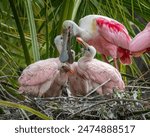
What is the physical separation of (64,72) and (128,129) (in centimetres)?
82

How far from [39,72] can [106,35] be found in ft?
2.07

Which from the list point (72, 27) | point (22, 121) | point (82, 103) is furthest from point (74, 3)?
point (22, 121)

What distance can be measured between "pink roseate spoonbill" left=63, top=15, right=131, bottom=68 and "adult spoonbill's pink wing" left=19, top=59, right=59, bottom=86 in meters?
0.38

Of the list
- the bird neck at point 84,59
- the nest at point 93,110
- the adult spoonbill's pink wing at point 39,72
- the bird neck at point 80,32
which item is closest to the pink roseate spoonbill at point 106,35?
the bird neck at point 80,32

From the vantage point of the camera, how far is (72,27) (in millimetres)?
3971

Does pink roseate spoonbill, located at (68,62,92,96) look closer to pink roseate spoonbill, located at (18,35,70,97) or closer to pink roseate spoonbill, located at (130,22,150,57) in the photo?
pink roseate spoonbill, located at (18,35,70,97)

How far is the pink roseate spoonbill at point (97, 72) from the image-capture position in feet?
12.4

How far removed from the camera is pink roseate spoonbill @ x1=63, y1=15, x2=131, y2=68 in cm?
413

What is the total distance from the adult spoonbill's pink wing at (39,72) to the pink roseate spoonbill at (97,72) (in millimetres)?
138

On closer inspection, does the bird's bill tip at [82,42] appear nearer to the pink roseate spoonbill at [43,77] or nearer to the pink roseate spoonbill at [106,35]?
the pink roseate spoonbill at [106,35]

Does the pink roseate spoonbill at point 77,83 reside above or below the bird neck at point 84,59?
below

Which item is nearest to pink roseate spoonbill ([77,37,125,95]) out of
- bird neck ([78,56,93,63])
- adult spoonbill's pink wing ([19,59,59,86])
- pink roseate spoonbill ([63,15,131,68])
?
bird neck ([78,56,93,63])

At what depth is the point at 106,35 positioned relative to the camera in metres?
4.26

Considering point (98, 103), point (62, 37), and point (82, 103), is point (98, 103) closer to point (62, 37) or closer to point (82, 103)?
point (82, 103)
